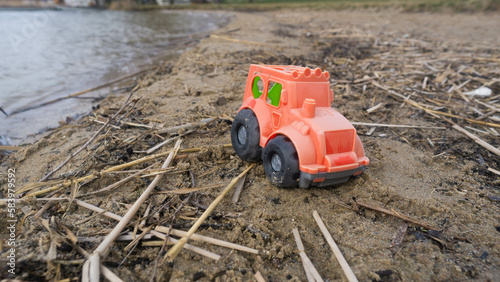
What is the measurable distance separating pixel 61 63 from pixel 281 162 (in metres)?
12.6

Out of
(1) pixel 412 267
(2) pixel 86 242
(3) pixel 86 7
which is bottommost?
(1) pixel 412 267

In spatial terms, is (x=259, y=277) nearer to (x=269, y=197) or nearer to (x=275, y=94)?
(x=269, y=197)

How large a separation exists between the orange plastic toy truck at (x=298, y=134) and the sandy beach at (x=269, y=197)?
404 mm

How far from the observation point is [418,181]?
406 centimetres

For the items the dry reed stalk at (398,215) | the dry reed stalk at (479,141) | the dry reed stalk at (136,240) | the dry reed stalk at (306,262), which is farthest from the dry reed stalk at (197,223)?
the dry reed stalk at (479,141)

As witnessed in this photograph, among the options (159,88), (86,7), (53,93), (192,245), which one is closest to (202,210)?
(192,245)

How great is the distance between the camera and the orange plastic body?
3.21 m

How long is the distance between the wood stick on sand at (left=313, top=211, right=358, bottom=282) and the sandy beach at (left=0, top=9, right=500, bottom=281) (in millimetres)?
69

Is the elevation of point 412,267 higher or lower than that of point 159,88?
lower

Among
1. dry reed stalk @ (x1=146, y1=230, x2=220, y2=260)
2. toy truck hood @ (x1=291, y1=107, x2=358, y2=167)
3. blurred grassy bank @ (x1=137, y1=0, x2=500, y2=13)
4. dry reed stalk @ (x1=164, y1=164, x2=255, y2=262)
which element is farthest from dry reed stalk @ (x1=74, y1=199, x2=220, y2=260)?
blurred grassy bank @ (x1=137, y1=0, x2=500, y2=13)

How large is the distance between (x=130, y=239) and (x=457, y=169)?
4.59 meters

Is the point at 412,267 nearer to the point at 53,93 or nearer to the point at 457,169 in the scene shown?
the point at 457,169

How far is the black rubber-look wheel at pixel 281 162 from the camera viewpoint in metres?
3.29

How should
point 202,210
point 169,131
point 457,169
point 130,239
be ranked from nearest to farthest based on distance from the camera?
point 130,239 < point 202,210 < point 457,169 < point 169,131
